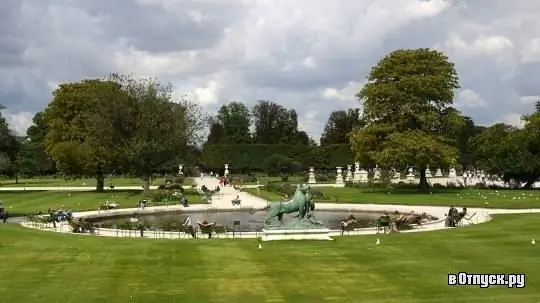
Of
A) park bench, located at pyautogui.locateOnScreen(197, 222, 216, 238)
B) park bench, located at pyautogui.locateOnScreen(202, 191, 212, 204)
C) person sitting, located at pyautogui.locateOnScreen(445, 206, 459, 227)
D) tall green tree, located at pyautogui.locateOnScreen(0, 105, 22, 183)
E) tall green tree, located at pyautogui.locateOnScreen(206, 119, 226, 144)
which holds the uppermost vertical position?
tall green tree, located at pyautogui.locateOnScreen(206, 119, 226, 144)

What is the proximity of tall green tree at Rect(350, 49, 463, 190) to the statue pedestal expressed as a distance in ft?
121

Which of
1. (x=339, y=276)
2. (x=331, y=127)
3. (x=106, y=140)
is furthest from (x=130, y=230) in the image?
(x=331, y=127)

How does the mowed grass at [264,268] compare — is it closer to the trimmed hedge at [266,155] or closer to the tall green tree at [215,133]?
the trimmed hedge at [266,155]

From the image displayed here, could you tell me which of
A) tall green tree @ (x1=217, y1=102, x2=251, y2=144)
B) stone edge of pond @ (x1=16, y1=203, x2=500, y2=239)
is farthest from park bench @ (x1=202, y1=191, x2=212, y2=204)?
tall green tree @ (x1=217, y1=102, x2=251, y2=144)

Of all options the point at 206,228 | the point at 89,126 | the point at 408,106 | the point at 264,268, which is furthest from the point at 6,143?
the point at 264,268

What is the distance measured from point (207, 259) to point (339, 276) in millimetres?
5437

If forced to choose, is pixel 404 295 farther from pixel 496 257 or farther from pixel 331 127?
pixel 331 127

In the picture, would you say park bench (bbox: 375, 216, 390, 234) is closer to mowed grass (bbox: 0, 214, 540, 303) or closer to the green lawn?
mowed grass (bbox: 0, 214, 540, 303)

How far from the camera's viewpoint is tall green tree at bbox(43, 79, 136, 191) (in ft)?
229

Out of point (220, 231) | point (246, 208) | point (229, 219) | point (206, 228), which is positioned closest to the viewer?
point (206, 228)

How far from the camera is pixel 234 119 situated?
196 meters

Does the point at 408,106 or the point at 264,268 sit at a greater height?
the point at 408,106

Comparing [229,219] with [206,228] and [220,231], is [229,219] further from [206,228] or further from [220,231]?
[206,228]

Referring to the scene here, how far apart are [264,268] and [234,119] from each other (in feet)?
570
